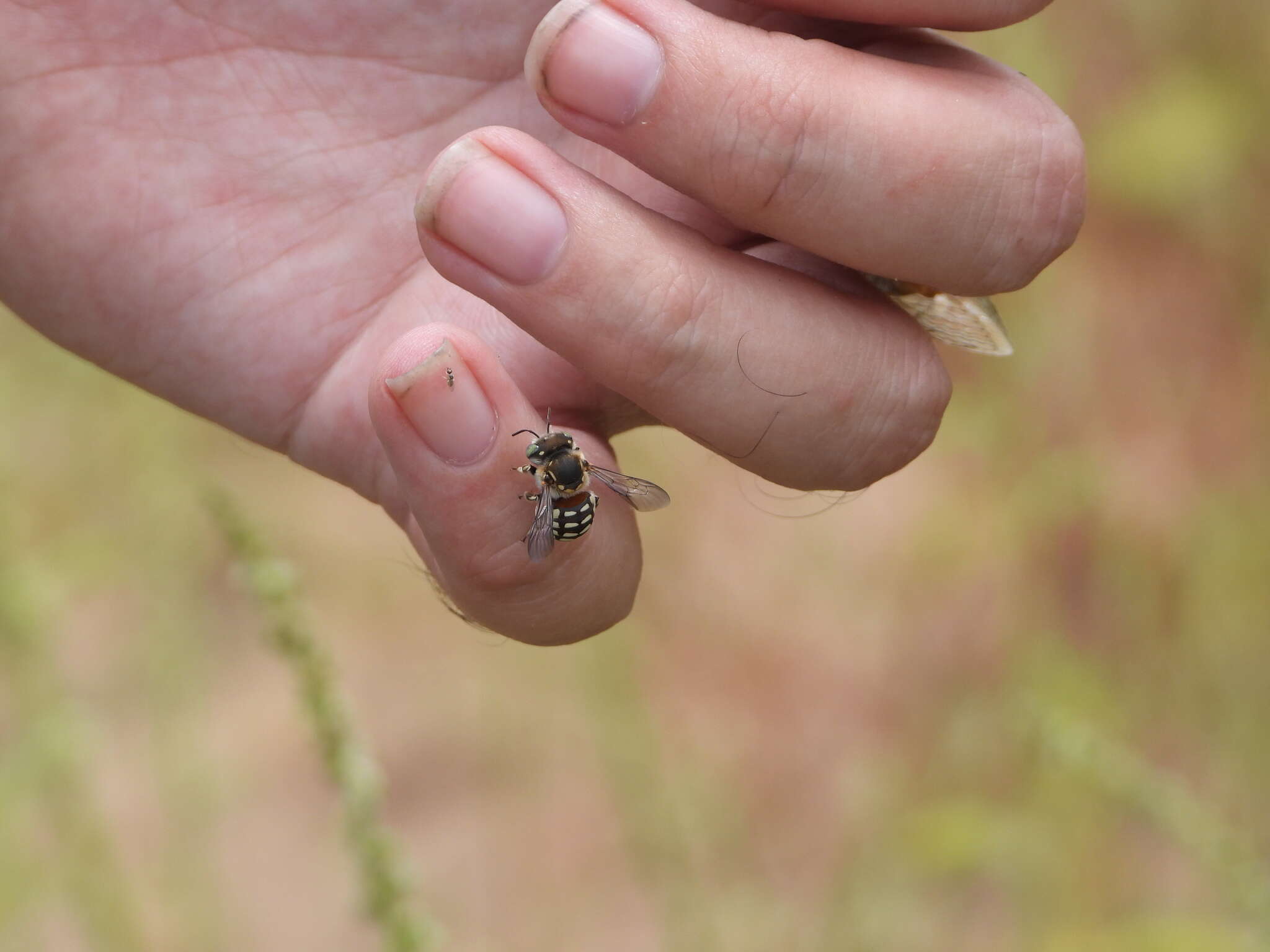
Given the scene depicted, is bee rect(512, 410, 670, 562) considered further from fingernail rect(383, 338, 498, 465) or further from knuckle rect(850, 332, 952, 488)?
knuckle rect(850, 332, 952, 488)

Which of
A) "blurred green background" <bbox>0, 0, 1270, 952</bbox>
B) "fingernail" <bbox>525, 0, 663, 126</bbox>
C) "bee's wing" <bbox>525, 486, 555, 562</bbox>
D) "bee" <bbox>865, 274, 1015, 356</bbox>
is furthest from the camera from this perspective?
"blurred green background" <bbox>0, 0, 1270, 952</bbox>

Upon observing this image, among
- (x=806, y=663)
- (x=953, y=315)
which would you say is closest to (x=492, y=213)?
(x=953, y=315)

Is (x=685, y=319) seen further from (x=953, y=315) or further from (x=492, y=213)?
(x=953, y=315)

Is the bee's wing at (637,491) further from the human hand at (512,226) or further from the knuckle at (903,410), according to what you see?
the knuckle at (903,410)

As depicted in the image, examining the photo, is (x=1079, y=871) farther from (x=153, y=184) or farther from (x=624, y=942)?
(x=153, y=184)

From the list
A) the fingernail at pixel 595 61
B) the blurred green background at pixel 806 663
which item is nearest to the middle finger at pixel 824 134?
the fingernail at pixel 595 61

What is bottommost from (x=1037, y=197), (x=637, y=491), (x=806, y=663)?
(x=806, y=663)

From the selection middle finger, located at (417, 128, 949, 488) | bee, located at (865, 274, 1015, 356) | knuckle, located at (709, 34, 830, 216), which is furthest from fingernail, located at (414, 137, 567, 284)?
bee, located at (865, 274, 1015, 356)

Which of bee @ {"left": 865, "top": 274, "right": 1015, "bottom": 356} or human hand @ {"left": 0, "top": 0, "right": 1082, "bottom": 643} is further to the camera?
bee @ {"left": 865, "top": 274, "right": 1015, "bottom": 356}
